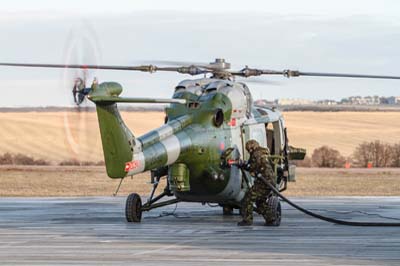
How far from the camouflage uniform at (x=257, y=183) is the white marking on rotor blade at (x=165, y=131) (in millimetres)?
1651

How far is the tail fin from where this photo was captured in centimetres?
2206

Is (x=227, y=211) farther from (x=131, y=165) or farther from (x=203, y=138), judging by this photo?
(x=131, y=165)

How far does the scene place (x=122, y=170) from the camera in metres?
22.3

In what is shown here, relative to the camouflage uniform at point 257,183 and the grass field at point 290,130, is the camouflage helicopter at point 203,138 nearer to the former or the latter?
the camouflage uniform at point 257,183

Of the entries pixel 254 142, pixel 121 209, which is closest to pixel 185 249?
pixel 254 142

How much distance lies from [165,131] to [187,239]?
370cm

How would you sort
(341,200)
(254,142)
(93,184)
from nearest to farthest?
1. (254,142)
2. (341,200)
3. (93,184)

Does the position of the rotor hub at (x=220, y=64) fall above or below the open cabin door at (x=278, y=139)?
above

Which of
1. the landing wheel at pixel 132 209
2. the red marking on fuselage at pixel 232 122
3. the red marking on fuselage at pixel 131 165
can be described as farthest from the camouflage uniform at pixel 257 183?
the red marking on fuselage at pixel 131 165

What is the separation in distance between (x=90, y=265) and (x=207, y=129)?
29.3ft

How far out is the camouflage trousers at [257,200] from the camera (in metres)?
24.5

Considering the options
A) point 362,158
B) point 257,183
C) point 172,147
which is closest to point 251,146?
point 257,183

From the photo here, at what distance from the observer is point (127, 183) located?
2026 inches

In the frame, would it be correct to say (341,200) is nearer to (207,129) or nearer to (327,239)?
(207,129)
